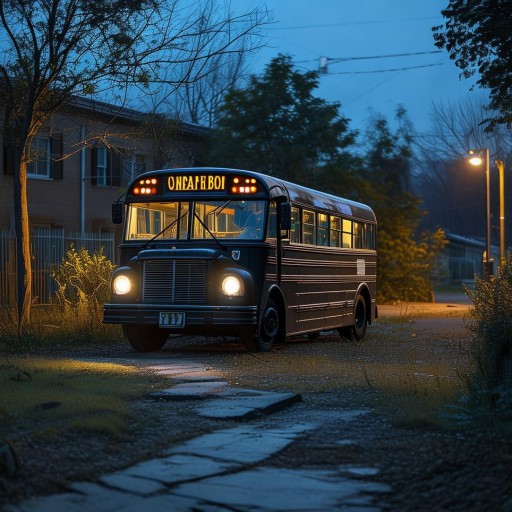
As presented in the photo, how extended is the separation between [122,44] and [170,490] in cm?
1324

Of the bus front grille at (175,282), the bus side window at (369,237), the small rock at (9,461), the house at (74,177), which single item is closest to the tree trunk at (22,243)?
the bus front grille at (175,282)

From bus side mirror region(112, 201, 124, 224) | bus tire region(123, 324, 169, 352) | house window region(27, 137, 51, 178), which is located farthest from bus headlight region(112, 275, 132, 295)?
house window region(27, 137, 51, 178)

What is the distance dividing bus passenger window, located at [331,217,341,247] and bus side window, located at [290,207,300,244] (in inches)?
87.7

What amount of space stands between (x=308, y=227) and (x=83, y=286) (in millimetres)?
5491

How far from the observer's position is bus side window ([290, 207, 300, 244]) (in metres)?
16.8

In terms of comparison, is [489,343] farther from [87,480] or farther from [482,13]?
[482,13]

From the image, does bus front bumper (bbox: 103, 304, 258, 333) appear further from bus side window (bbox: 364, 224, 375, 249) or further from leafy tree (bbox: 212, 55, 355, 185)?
leafy tree (bbox: 212, 55, 355, 185)

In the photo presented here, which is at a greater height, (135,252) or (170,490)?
(135,252)

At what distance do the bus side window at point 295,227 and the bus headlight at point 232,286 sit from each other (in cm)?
222

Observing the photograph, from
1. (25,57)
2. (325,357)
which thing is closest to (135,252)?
(325,357)

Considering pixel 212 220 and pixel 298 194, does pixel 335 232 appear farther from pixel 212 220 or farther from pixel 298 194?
pixel 212 220

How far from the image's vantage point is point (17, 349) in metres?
15.4

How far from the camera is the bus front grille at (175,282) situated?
1484 cm

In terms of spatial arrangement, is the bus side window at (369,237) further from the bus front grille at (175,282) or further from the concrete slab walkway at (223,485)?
the concrete slab walkway at (223,485)
